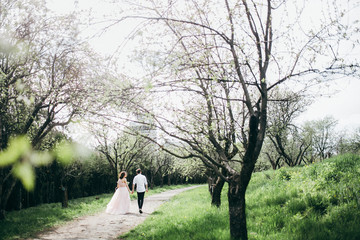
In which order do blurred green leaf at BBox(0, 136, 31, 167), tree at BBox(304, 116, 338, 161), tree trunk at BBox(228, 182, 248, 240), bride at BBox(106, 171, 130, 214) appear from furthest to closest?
tree at BBox(304, 116, 338, 161) < blurred green leaf at BBox(0, 136, 31, 167) < bride at BBox(106, 171, 130, 214) < tree trunk at BBox(228, 182, 248, 240)

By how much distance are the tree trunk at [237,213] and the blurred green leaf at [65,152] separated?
19.9 m

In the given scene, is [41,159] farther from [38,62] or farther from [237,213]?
[237,213]

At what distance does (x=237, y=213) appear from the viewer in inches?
196

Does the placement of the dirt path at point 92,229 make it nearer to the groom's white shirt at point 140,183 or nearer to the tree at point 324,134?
the groom's white shirt at point 140,183

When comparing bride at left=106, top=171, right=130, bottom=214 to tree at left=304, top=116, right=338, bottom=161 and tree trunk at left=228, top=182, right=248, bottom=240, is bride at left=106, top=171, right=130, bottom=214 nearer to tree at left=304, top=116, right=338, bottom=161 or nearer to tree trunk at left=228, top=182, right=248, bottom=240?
tree trunk at left=228, top=182, right=248, bottom=240

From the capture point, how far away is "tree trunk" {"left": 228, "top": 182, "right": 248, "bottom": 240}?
4914 millimetres

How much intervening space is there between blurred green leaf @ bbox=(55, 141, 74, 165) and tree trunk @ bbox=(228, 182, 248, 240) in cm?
1987

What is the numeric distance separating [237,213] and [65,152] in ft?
70.5

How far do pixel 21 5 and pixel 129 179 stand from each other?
38781 mm

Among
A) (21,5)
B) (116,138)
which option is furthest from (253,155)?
(116,138)

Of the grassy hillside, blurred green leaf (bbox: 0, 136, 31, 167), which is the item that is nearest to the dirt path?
the grassy hillside

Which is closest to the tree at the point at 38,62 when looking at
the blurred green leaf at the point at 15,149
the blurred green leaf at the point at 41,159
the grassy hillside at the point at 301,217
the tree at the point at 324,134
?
the blurred green leaf at the point at 15,149

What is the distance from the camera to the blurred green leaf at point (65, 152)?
2128 cm

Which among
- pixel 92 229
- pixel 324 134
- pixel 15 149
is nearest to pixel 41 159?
pixel 15 149
